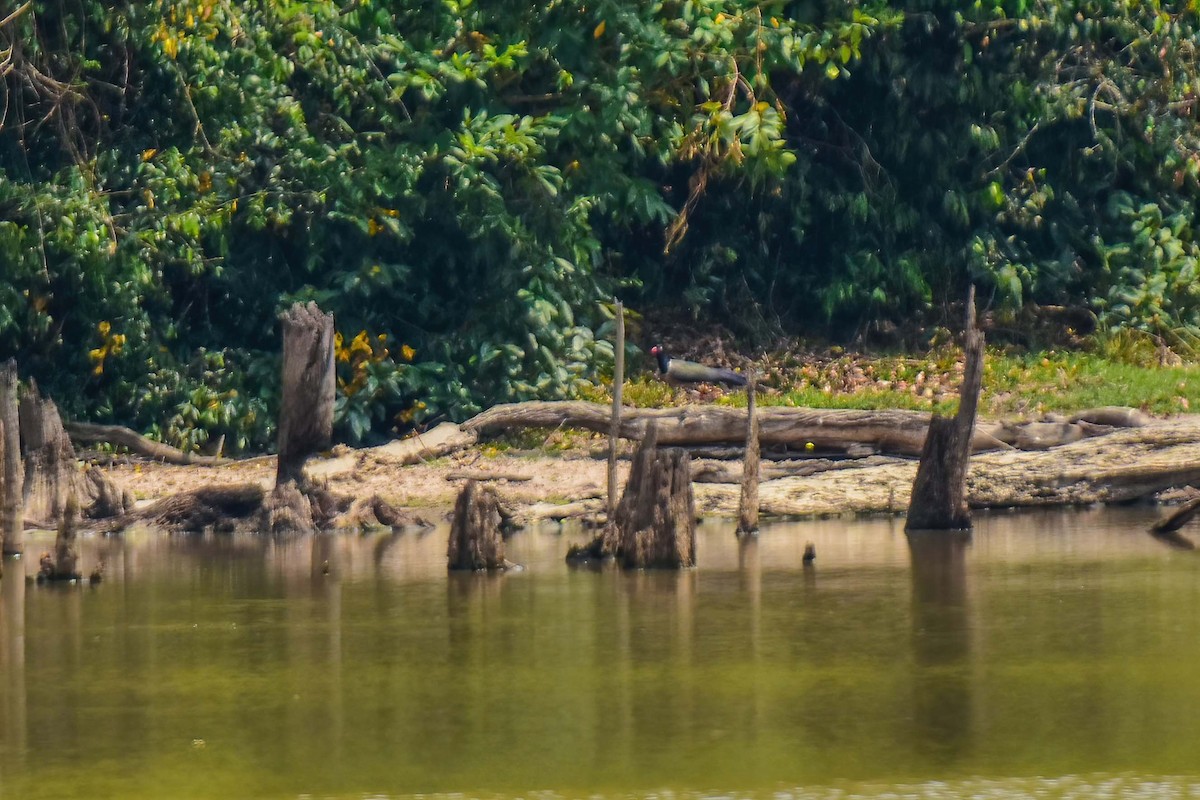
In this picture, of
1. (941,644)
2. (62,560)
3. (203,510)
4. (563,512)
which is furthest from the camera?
(563,512)

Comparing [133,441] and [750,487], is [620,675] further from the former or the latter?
[133,441]

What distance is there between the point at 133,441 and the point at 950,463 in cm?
922

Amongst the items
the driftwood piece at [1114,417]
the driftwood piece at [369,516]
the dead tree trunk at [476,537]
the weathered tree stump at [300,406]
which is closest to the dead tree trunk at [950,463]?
the driftwood piece at [1114,417]

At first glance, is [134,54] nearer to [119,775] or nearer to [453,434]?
[453,434]

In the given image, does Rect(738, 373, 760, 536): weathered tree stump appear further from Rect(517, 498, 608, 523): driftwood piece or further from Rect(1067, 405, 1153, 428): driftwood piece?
Rect(1067, 405, 1153, 428): driftwood piece

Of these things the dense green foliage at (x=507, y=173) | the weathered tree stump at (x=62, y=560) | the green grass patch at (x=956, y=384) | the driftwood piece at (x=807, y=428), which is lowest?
the weathered tree stump at (x=62, y=560)

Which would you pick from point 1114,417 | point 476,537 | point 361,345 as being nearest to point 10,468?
point 476,537

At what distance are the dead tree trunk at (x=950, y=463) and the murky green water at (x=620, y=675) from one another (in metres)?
0.54

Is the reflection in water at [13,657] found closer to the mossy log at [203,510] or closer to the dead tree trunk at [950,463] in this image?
the mossy log at [203,510]

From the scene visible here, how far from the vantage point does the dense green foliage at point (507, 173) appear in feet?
75.3

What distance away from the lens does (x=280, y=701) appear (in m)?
11.7

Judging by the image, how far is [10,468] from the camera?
1681 cm

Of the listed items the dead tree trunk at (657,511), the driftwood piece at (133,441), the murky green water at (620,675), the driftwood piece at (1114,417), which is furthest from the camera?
the driftwood piece at (133,441)

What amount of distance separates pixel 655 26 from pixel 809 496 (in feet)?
19.7
